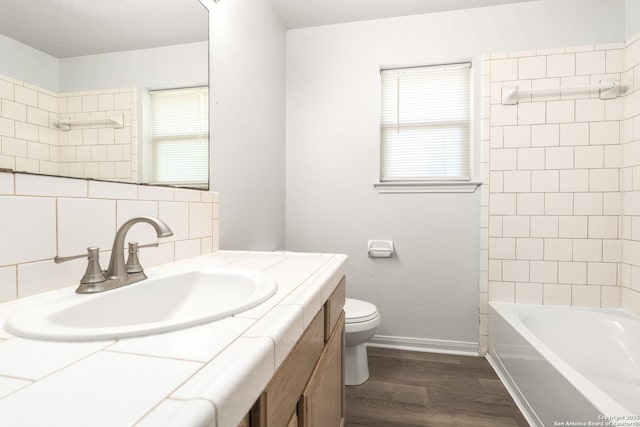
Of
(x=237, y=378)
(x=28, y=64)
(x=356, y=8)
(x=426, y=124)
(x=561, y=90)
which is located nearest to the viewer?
(x=237, y=378)

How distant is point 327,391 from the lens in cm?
92

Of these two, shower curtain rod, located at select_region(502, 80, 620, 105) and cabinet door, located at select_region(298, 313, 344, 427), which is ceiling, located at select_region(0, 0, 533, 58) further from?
shower curtain rod, located at select_region(502, 80, 620, 105)

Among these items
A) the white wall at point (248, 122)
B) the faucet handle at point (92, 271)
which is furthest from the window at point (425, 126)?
the faucet handle at point (92, 271)

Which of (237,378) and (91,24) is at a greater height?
(91,24)

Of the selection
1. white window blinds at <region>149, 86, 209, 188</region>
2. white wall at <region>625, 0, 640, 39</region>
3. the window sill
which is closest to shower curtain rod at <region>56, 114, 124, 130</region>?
white window blinds at <region>149, 86, 209, 188</region>

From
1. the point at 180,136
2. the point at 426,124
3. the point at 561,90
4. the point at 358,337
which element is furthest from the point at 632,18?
the point at 180,136

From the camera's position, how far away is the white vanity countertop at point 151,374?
0.28 m

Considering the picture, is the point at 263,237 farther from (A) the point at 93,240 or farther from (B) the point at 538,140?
(B) the point at 538,140

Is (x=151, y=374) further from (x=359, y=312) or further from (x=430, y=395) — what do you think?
(x=430, y=395)

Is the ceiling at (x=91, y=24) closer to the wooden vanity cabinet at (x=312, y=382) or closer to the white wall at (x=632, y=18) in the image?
the wooden vanity cabinet at (x=312, y=382)

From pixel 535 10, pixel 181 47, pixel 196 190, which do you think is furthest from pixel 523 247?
pixel 181 47

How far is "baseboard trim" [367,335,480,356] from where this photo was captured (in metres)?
2.14

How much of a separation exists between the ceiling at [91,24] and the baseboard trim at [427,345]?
2.16 meters

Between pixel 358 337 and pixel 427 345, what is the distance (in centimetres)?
78
